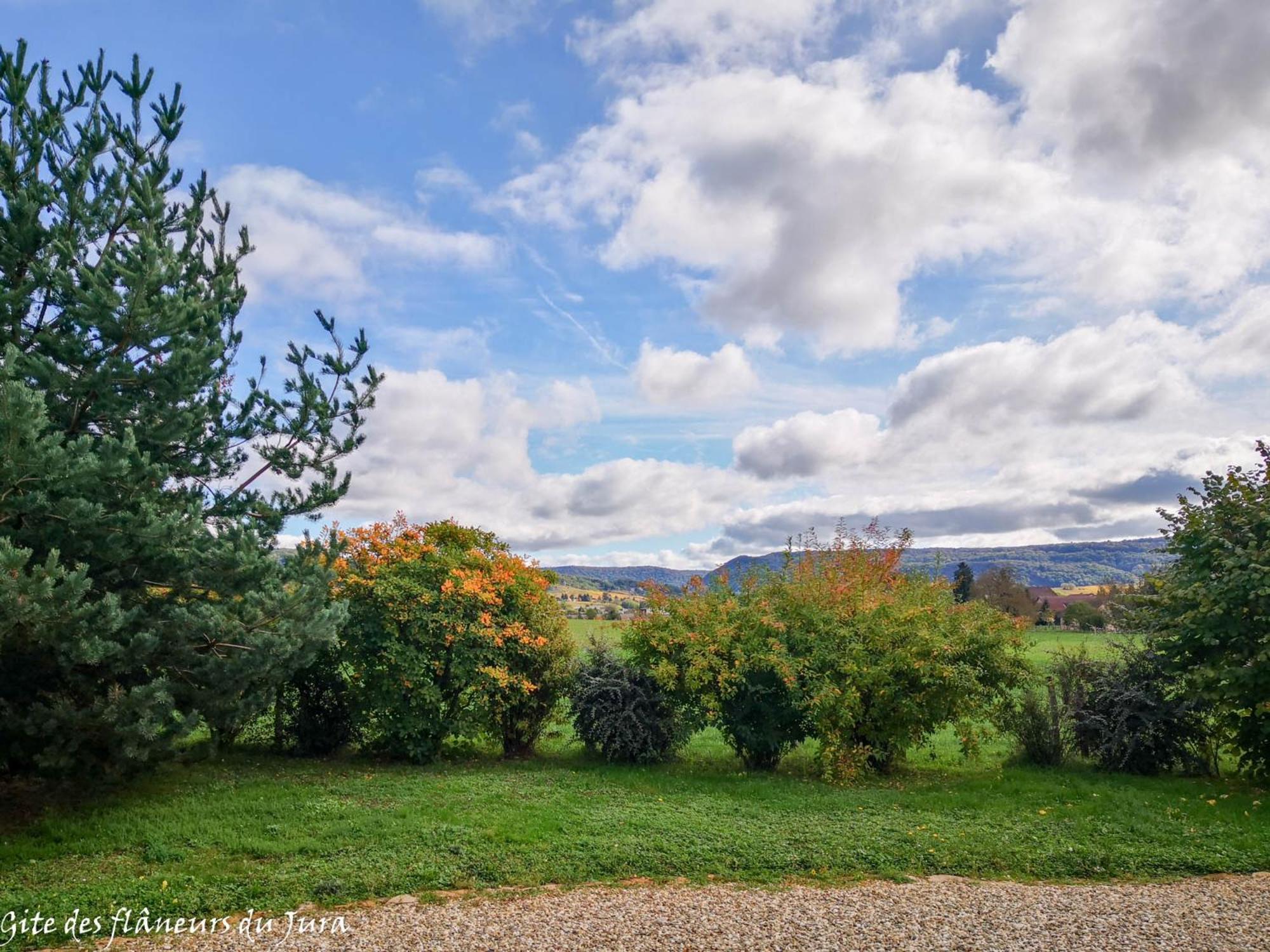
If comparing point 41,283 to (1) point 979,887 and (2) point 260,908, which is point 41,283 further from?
Answer: (1) point 979,887

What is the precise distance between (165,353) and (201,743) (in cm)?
611

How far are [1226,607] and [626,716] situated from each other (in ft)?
27.8

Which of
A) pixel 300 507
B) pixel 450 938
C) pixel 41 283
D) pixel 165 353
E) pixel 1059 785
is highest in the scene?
pixel 41 283

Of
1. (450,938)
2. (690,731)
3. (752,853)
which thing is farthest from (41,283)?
(690,731)

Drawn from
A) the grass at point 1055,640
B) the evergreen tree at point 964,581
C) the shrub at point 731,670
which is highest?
the shrub at point 731,670

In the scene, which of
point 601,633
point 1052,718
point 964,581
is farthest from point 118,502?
point 964,581

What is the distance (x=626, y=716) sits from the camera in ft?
36.7

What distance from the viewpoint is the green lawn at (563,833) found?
6258mm

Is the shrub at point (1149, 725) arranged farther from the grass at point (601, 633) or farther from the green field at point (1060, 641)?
the grass at point (601, 633)

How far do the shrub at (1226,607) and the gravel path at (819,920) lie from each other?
13.3ft

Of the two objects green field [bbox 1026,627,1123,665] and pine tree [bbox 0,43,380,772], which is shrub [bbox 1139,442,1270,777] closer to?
green field [bbox 1026,627,1123,665]

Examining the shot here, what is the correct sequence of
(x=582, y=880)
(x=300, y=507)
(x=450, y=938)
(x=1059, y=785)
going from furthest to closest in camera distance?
(x=1059, y=785) < (x=300, y=507) < (x=582, y=880) < (x=450, y=938)

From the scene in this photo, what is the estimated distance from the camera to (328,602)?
10.3 metres

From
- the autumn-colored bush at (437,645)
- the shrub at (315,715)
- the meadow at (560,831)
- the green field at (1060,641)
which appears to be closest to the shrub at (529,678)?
the autumn-colored bush at (437,645)
